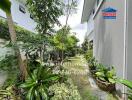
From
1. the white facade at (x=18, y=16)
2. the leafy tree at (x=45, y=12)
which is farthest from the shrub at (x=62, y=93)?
the white facade at (x=18, y=16)

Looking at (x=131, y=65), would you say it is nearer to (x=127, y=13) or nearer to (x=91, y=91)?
(x=127, y=13)

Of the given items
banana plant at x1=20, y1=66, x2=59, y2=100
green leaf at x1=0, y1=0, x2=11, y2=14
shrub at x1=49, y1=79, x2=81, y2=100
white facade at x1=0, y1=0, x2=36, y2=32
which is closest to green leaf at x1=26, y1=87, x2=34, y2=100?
banana plant at x1=20, y1=66, x2=59, y2=100

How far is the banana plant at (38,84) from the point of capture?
7.18m

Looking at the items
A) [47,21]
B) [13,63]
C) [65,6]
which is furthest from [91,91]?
[65,6]

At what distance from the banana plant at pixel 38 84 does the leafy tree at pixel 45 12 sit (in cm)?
526

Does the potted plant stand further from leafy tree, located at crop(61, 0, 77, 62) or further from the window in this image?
the window

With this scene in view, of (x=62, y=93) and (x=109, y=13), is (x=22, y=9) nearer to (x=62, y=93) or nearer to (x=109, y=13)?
(x=109, y=13)

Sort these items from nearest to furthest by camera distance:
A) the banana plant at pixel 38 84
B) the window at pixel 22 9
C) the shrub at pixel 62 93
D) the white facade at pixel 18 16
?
the banana plant at pixel 38 84 < the shrub at pixel 62 93 < the white facade at pixel 18 16 < the window at pixel 22 9

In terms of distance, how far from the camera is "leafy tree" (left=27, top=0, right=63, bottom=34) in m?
12.7

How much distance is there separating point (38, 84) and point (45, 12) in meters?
6.06

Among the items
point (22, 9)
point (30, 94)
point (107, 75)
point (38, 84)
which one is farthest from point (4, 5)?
point (22, 9)

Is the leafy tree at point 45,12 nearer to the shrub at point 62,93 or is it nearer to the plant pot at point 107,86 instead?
the plant pot at point 107,86

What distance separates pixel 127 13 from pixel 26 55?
4.25 m

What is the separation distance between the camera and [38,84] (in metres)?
7.53
